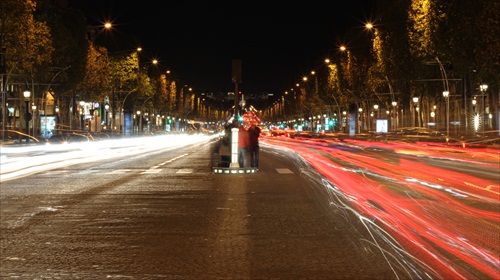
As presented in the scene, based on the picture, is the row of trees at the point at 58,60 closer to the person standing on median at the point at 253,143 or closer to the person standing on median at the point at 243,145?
the person standing on median at the point at 253,143

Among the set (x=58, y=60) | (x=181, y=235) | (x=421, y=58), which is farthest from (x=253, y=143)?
(x=58, y=60)

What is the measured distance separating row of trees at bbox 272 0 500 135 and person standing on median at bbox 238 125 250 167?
20.4m

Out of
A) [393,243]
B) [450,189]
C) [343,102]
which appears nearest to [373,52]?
[343,102]

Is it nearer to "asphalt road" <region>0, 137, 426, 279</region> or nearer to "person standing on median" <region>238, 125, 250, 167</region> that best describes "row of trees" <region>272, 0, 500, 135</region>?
"person standing on median" <region>238, 125, 250, 167</region>

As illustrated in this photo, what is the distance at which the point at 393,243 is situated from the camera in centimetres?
878

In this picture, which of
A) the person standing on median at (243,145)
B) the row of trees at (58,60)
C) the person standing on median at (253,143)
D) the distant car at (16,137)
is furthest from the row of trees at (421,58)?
the distant car at (16,137)

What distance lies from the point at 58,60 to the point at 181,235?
58588 millimetres

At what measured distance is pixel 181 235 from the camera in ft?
31.7

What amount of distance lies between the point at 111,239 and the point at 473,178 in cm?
1365

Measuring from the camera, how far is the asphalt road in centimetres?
731

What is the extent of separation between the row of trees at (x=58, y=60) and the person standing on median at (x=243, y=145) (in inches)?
1306

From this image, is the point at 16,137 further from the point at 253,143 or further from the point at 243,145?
the point at 243,145

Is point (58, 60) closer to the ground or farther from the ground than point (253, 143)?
farther from the ground

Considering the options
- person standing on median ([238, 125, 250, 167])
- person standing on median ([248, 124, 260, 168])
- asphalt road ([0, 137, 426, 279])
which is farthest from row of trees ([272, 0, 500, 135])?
asphalt road ([0, 137, 426, 279])
